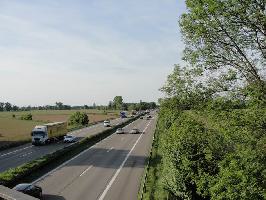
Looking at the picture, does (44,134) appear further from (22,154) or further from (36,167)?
(36,167)

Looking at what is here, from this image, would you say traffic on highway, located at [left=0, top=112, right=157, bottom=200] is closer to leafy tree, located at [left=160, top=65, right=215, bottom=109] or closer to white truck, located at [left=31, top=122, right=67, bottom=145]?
white truck, located at [left=31, top=122, right=67, bottom=145]

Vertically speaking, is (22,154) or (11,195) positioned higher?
(11,195)

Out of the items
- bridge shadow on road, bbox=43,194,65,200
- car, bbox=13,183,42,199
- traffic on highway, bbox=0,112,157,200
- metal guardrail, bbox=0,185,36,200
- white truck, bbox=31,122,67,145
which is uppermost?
metal guardrail, bbox=0,185,36,200

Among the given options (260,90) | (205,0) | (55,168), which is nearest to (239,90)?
(260,90)

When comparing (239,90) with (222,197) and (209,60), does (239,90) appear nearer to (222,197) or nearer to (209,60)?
(209,60)

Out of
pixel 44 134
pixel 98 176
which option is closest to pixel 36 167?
pixel 98 176

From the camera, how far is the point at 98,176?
4009cm

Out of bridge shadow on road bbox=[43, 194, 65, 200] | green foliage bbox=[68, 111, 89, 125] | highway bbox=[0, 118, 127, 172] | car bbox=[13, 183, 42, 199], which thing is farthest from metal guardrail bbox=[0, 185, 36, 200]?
green foliage bbox=[68, 111, 89, 125]

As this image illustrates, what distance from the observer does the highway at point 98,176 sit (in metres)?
32.6

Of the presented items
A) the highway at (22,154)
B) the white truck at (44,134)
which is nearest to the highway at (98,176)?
the highway at (22,154)

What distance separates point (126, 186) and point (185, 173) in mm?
11597

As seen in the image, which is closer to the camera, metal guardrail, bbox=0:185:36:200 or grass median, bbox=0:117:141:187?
metal guardrail, bbox=0:185:36:200

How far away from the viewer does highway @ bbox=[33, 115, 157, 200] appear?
32.6 m

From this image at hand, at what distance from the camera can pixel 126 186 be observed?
3569cm
